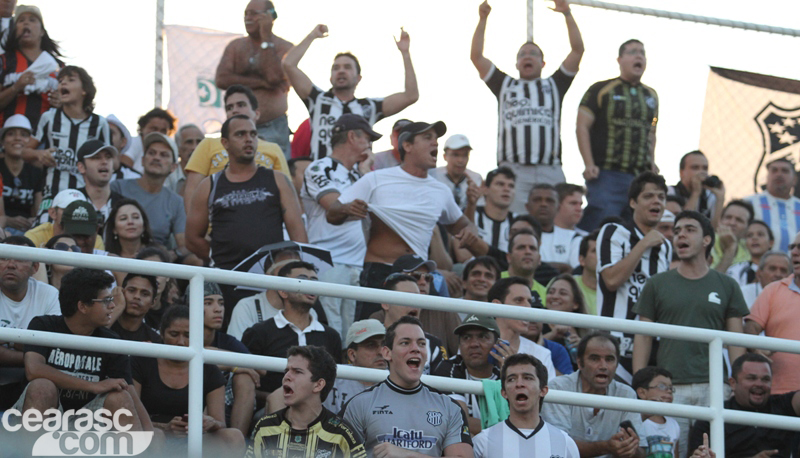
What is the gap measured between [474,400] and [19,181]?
406 cm

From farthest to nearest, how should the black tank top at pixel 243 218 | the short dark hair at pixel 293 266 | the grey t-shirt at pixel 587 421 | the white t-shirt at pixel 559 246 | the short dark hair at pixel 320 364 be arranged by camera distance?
the white t-shirt at pixel 559 246 < the black tank top at pixel 243 218 < the short dark hair at pixel 293 266 < the grey t-shirt at pixel 587 421 < the short dark hair at pixel 320 364

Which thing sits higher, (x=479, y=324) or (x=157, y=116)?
(x=157, y=116)

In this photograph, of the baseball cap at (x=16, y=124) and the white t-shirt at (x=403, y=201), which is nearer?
the white t-shirt at (x=403, y=201)

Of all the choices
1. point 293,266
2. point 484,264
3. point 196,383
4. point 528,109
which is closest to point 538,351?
point 484,264

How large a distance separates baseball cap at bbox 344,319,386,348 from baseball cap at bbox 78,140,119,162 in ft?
8.60

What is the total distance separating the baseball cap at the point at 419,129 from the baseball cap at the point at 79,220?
6.70ft

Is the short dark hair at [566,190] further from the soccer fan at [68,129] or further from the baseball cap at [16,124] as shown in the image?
the baseball cap at [16,124]

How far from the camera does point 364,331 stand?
24.8ft

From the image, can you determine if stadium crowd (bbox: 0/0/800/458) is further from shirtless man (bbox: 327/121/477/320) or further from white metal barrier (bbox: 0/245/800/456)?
white metal barrier (bbox: 0/245/800/456)

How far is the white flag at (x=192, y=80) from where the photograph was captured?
11375 mm

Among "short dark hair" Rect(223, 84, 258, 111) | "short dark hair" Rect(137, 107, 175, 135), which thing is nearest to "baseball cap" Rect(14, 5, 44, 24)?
"short dark hair" Rect(137, 107, 175, 135)

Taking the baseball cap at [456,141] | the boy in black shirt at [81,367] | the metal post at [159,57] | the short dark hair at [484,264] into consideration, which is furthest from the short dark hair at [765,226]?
the boy in black shirt at [81,367]

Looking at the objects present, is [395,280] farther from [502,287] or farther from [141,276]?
[141,276]

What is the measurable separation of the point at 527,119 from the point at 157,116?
283 cm
